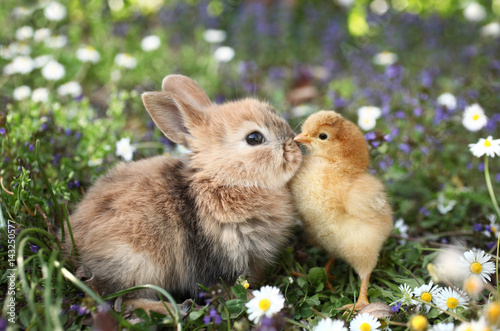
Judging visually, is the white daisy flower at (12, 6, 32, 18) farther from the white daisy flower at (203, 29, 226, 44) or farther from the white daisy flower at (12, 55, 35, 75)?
the white daisy flower at (203, 29, 226, 44)

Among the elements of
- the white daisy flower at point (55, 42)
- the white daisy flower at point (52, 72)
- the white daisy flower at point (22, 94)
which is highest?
the white daisy flower at point (55, 42)

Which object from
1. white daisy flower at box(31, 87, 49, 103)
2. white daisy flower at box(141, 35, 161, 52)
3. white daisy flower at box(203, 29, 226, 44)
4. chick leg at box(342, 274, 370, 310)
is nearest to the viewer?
chick leg at box(342, 274, 370, 310)

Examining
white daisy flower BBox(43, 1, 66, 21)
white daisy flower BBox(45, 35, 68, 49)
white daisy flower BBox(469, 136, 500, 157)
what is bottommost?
white daisy flower BBox(45, 35, 68, 49)

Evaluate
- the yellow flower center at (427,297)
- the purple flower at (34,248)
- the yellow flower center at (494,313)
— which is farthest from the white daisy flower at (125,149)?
the yellow flower center at (494,313)

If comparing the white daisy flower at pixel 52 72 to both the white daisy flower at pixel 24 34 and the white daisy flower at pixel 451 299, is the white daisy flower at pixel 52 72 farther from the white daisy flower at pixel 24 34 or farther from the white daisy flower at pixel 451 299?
the white daisy flower at pixel 451 299

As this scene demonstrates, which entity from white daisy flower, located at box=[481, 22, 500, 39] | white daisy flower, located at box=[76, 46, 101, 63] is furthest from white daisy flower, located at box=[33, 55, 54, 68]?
white daisy flower, located at box=[481, 22, 500, 39]
